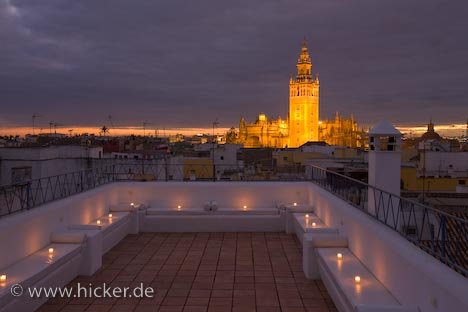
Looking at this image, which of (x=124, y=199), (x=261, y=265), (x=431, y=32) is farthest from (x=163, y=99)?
(x=261, y=265)

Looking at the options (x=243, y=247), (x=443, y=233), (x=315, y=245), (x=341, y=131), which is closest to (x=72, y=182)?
(x=243, y=247)

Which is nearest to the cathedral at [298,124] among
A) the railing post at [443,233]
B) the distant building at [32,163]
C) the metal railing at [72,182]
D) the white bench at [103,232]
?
the metal railing at [72,182]

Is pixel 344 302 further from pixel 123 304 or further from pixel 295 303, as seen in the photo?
pixel 123 304

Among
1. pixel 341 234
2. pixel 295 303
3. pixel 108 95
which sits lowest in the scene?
pixel 295 303

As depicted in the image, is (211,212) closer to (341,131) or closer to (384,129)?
(384,129)

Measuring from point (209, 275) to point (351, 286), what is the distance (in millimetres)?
1940

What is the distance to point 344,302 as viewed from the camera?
409 centimetres

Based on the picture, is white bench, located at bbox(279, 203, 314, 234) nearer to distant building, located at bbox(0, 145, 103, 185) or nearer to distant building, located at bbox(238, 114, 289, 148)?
distant building, located at bbox(0, 145, 103, 185)

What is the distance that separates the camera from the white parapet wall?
3086 mm

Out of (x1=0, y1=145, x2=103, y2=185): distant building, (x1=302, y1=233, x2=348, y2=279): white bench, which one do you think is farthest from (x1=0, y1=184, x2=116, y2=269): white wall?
(x1=0, y1=145, x2=103, y2=185): distant building

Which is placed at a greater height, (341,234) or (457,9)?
(457,9)

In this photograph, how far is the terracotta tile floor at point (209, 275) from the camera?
4637 millimetres

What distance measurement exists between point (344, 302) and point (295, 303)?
74 centimetres

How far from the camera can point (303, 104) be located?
10144 centimetres
